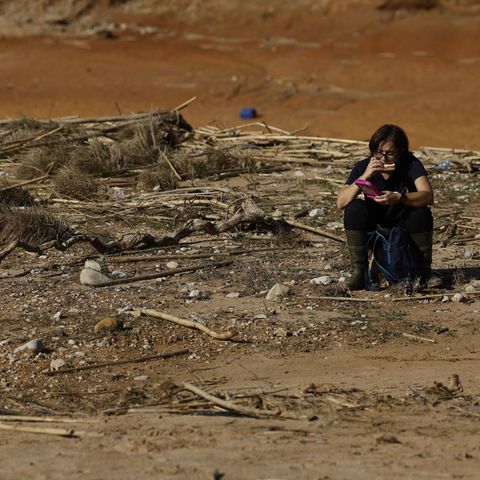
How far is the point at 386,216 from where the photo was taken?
6898 mm

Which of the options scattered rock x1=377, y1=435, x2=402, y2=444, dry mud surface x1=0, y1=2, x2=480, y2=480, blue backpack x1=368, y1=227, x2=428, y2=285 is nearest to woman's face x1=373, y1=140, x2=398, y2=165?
blue backpack x1=368, y1=227, x2=428, y2=285

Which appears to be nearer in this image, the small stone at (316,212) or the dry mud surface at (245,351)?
the dry mud surface at (245,351)

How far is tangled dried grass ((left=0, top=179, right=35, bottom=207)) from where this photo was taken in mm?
8938

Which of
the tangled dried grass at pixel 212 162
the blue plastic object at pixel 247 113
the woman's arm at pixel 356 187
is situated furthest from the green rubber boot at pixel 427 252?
the blue plastic object at pixel 247 113

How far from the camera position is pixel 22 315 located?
258 inches

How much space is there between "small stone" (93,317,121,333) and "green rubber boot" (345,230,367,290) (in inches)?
54.8

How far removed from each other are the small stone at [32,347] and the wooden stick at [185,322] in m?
0.61

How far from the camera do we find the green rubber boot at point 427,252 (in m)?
6.82

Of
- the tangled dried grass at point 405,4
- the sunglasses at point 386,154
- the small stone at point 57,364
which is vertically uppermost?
the tangled dried grass at point 405,4

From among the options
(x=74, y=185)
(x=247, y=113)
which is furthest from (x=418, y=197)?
(x=247, y=113)

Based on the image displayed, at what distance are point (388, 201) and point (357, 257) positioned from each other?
1.36 ft

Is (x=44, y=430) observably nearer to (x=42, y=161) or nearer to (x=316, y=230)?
(x=316, y=230)

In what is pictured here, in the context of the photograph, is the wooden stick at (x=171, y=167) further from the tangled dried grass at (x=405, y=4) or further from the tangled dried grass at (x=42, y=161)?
the tangled dried grass at (x=405, y=4)

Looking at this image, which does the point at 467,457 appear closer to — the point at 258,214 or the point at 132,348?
the point at 132,348
